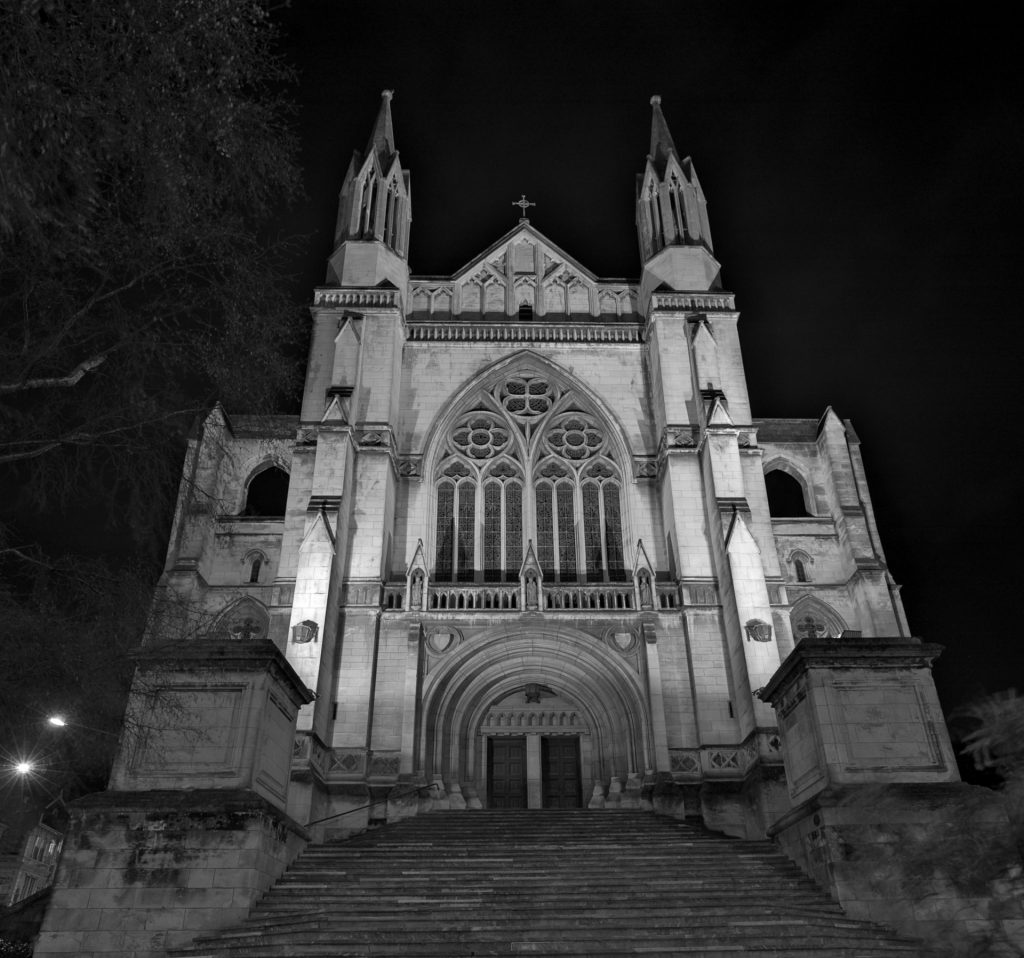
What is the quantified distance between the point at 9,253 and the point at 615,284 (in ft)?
68.6

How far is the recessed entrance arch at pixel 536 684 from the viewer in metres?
18.9

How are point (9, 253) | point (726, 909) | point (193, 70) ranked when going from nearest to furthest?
point (193, 70)
point (9, 253)
point (726, 909)

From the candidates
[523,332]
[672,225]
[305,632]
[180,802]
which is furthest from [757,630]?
[672,225]

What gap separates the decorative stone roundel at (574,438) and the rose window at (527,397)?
700mm

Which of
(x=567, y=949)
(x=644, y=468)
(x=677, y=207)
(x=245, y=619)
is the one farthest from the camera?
(x=677, y=207)

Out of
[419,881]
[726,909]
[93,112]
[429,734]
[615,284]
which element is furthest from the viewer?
[615,284]

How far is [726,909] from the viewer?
32.7 ft

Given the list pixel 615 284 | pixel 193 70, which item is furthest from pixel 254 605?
pixel 193 70

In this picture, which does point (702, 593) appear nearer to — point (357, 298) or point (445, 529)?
point (445, 529)

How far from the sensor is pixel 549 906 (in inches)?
396

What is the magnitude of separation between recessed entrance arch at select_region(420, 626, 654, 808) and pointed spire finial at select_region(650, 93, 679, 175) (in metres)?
17.2

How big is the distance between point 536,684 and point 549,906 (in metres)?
10.7

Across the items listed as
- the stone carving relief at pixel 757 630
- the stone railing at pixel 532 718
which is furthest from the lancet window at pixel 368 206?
the stone carving relief at pixel 757 630

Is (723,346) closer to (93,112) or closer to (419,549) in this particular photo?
(419,549)
